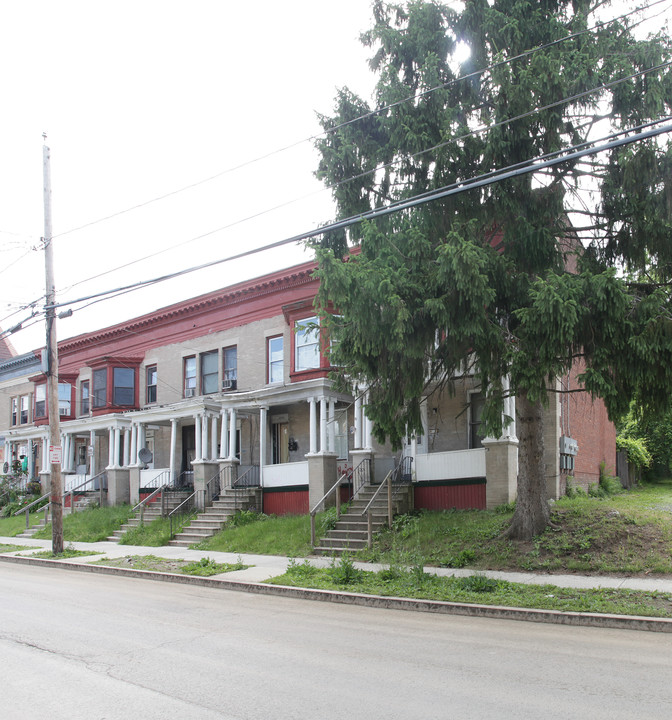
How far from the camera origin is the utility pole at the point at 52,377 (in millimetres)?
19609

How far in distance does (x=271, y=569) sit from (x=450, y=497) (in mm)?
5683

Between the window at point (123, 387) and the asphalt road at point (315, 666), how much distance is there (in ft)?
67.6

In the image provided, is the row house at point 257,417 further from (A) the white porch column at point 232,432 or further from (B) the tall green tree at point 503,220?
(B) the tall green tree at point 503,220

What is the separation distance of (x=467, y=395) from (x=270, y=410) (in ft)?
28.9

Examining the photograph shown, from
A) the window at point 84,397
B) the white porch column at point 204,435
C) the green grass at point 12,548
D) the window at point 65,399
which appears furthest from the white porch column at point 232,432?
the window at point 65,399

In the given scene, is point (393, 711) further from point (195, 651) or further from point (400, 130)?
point (400, 130)

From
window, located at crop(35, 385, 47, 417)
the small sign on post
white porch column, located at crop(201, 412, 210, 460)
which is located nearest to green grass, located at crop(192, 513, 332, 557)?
white porch column, located at crop(201, 412, 210, 460)

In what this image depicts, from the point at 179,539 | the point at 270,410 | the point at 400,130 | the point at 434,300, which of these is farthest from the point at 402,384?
the point at 270,410

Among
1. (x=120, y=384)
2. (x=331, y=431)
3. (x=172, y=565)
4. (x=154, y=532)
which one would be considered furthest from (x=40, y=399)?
(x=172, y=565)

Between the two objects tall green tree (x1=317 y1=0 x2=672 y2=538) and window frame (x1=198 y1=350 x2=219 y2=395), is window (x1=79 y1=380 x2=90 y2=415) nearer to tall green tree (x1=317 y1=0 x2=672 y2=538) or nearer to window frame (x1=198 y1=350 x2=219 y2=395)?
window frame (x1=198 y1=350 x2=219 y2=395)

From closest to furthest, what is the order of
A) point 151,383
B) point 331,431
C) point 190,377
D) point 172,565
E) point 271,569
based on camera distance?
1. point 271,569
2. point 172,565
3. point 331,431
4. point 190,377
5. point 151,383

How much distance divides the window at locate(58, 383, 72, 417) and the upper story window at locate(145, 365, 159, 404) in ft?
18.9

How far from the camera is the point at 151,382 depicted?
31.8 metres

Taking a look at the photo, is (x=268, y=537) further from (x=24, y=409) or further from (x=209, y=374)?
(x=24, y=409)
